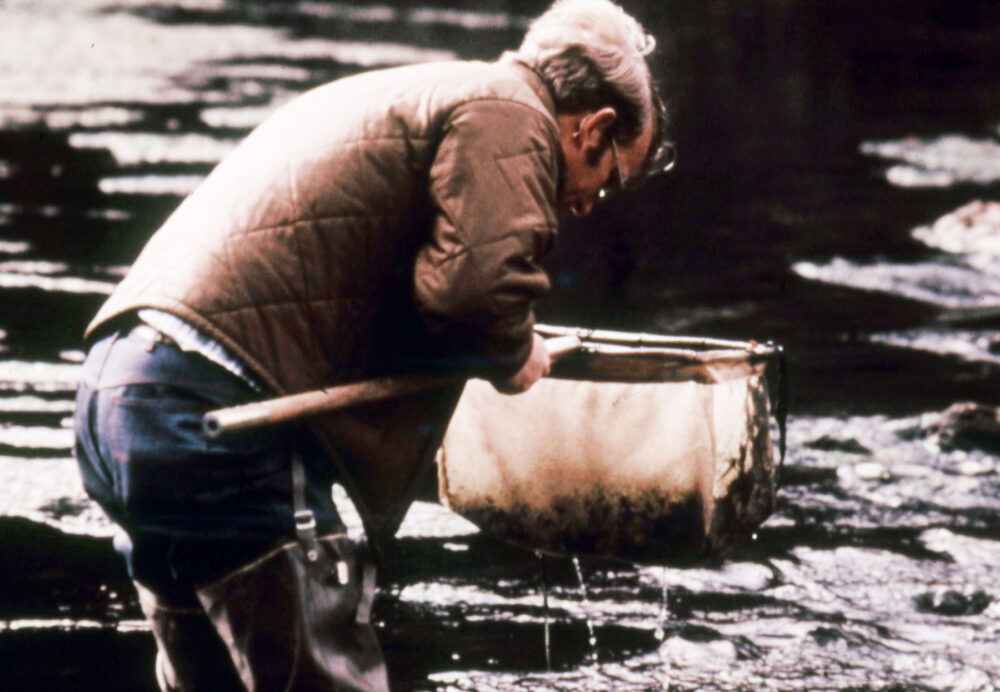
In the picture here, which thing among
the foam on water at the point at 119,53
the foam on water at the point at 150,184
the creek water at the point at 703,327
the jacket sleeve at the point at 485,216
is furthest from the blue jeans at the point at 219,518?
the foam on water at the point at 119,53

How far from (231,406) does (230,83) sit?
13984mm

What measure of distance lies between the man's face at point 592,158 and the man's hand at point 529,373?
32 cm

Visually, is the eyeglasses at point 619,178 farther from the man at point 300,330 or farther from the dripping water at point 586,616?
the dripping water at point 586,616

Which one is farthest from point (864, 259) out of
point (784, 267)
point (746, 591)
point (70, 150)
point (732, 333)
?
point (70, 150)

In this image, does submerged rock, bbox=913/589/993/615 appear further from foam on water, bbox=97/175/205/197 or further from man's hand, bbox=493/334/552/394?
foam on water, bbox=97/175/205/197

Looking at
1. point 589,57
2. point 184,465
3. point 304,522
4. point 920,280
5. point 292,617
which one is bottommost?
point 920,280

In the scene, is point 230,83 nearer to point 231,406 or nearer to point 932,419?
point 932,419

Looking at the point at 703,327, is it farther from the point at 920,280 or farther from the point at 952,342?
the point at 920,280

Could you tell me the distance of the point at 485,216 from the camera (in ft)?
8.79

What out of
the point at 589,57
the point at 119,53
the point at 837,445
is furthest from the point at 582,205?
the point at 119,53

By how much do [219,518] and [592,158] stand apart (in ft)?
3.48

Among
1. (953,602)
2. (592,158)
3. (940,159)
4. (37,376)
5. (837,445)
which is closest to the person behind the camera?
(592,158)

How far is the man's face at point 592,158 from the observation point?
2990mm

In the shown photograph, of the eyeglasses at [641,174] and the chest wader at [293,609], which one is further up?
the eyeglasses at [641,174]
